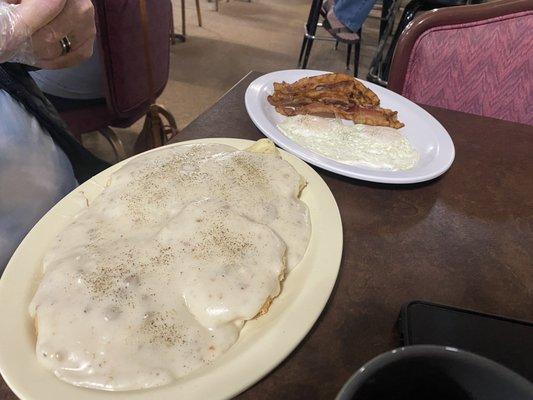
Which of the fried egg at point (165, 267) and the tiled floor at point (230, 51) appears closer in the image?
the fried egg at point (165, 267)

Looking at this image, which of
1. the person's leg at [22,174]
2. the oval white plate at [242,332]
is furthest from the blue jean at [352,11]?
the oval white plate at [242,332]

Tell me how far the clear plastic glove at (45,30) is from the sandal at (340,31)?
241 centimetres

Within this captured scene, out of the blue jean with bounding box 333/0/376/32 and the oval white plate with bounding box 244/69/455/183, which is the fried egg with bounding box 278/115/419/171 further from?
the blue jean with bounding box 333/0/376/32

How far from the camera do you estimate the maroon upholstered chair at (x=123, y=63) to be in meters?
1.42

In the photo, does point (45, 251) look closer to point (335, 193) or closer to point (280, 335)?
point (280, 335)

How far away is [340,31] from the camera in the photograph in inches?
121

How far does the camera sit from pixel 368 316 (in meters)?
0.60

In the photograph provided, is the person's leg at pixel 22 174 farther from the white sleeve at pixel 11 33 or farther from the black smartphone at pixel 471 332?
the black smartphone at pixel 471 332

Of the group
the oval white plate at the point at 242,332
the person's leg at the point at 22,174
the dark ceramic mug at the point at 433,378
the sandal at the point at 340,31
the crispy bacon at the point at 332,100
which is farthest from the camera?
the sandal at the point at 340,31

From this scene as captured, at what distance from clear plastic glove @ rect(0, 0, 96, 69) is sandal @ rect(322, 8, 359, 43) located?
2.41 m

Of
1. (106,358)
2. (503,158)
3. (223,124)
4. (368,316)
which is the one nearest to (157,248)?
(106,358)

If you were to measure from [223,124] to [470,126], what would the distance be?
1.97ft

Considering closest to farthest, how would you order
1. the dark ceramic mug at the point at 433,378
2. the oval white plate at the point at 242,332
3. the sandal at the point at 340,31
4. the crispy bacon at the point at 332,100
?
the dark ceramic mug at the point at 433,378 < the oval white plate at the point at 242,332 < the crispy bacon at the point at 332,100 < the sandal at the point at 340,31

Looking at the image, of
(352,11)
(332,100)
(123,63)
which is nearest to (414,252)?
(332,100)
